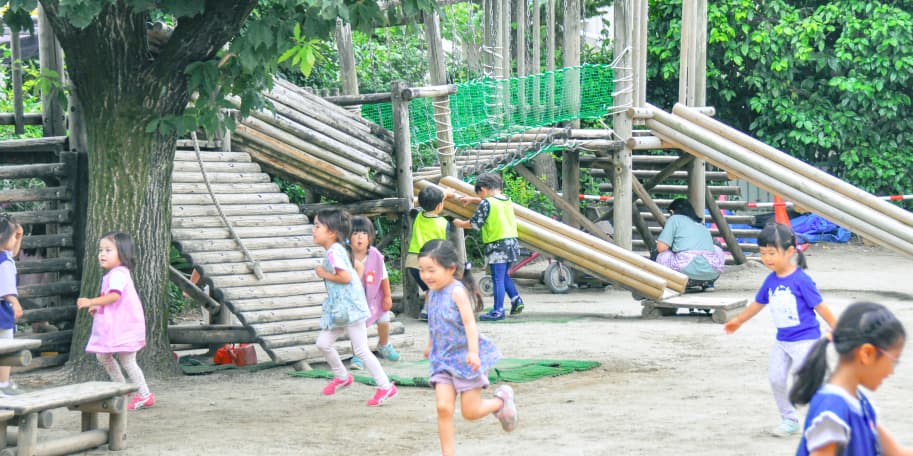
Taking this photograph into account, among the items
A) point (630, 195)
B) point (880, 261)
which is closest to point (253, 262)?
point (630, 195)

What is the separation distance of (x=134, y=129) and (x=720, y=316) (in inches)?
263

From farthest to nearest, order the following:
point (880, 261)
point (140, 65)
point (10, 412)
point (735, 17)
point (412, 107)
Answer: point (735, 17), point (880, 261), point (412, 107), point (140, 65), point (10, 412)

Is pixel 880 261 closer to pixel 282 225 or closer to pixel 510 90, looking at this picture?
pixel 510 90

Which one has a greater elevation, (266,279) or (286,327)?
(266,279)

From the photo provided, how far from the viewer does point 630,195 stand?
53.1 feet

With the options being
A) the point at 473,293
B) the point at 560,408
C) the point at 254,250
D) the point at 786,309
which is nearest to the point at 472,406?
the point at 473,293

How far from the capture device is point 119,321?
822 centimetres

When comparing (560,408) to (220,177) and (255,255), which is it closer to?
(255,255)

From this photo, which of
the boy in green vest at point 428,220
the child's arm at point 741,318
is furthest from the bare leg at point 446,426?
the boy in green vest at point 428,220

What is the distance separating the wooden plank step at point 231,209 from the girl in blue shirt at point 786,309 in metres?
5.50

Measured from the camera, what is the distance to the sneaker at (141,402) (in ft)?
28.0

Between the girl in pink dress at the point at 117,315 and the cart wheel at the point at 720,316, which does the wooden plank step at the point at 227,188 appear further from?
the cart wheel at the point at 720,316

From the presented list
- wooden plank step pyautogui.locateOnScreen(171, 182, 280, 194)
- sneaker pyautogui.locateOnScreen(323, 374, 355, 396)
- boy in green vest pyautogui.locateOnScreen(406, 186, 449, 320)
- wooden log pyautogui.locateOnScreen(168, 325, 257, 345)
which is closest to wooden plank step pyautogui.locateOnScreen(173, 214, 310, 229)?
wooden plank step pyautogui.locateOnScreen(171, 182, 280, 194)

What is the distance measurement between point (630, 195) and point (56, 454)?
10453mm
